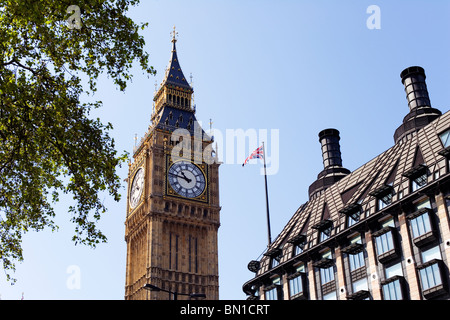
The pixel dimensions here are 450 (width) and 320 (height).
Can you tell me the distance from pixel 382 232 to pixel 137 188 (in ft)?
217

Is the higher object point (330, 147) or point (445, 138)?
point (330, 147)

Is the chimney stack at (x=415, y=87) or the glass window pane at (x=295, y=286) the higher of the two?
the chimney stack at (x=415, y=87)

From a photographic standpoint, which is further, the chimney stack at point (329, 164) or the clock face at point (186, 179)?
the clock face at point (186, 179)

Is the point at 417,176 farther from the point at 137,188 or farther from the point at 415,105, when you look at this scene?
the point at 137,188

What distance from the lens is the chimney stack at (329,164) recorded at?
77188 millimetres

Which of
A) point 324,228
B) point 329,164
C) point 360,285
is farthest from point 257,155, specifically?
point 360,285

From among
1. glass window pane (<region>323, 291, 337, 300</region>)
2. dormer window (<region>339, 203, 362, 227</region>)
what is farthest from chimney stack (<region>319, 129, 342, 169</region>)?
glass window pane (<region>323, 291, 337, 300</region>)

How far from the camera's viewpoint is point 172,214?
10206 cm

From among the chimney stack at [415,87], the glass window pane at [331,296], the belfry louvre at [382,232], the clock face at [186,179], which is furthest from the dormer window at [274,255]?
the clock face at [186,179]

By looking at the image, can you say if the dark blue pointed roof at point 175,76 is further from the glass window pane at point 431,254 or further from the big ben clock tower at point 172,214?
the glass window pane at point 431,254

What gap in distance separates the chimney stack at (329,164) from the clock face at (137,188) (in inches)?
1512

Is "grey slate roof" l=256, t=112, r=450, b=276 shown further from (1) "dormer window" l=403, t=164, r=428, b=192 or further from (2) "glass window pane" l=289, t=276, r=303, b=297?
(2) "glass window pane" l=289, t=276, r=303, b=297
